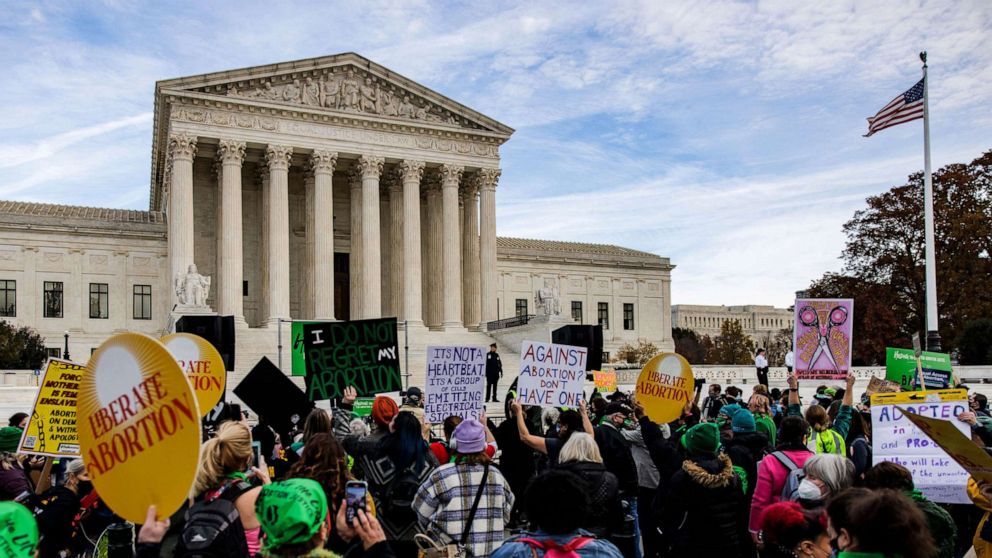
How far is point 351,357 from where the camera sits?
40.7 ft

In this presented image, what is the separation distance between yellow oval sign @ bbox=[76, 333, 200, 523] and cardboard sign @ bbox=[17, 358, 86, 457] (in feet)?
13.6

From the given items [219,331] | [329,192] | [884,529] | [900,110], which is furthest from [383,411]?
[329,192]

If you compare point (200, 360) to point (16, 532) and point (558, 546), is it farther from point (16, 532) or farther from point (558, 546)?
point (558, 546)

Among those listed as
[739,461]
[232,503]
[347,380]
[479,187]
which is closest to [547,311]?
[479,187]

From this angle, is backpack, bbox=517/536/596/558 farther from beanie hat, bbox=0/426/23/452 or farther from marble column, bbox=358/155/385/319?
marble column, bbox=358/155/385/319

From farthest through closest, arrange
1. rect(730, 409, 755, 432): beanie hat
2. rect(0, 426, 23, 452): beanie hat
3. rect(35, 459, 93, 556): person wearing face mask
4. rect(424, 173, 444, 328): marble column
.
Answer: rect(424, 173, 444, 328): marble column, rect(0, 426, 23, 452): beanie hat, rect(730, 409, 755, 432): beanie hat, rect(35, 459, 93, 556): person wearing face mask

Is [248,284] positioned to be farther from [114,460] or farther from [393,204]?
[114,460]

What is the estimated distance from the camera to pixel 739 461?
8.48 metres

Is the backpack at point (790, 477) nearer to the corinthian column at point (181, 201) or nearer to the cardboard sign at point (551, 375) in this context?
the cardboard sign at point (551, 375)

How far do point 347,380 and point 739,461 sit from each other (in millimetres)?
5629

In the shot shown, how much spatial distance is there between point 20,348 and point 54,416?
139ft

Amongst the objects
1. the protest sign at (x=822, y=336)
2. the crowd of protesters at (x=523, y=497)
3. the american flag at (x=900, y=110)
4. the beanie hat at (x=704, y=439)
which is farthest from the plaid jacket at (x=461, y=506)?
the american flag at (x=900, y=110)

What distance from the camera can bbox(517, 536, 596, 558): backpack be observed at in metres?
4.80

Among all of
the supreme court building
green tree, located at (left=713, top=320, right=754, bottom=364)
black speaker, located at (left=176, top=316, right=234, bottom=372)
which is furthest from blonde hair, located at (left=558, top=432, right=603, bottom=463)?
green tree, located at (left=713, top=320, right=754, bottom=364)
